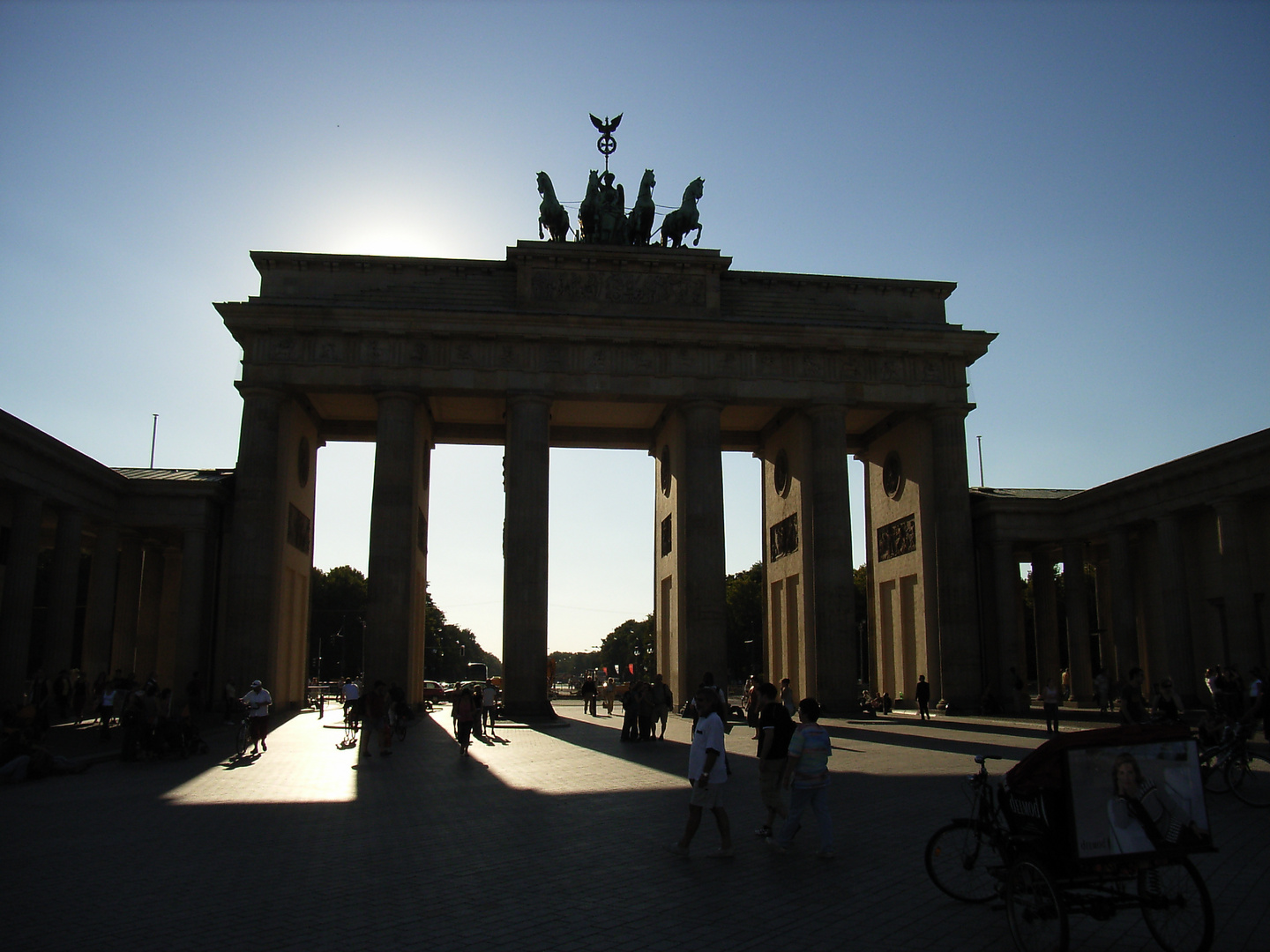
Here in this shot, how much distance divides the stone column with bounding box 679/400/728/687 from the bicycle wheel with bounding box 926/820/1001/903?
27.4m

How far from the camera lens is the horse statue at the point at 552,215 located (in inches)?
1623

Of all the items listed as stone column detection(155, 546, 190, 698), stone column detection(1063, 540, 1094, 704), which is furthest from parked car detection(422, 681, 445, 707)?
stone column detection(1063, 540, 1094, 704)

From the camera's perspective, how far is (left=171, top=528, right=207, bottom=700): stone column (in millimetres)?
36438

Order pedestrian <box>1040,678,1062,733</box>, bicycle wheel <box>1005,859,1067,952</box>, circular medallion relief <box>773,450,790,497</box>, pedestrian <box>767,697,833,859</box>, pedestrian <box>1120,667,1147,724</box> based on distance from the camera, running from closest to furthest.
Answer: bicycle wheel <box>1005,859,1067,952</box>, pedestrian <box>767,697,833,859</box>, pedestrian <box>1120,667,1147,724</box>, pedestrian <box>1040,678,1062,733</box>, circular medallion relief <box>773,450,790,497</box>

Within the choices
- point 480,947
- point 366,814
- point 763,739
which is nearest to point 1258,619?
point 763,739

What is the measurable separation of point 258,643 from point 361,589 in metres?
61.3

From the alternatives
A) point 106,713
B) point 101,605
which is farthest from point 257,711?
point 101,605

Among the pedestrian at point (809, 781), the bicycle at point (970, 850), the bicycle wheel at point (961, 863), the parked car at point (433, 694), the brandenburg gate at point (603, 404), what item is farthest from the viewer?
the parked car at point (433, 694)

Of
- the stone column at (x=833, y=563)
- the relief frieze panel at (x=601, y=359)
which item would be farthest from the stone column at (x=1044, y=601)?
the stone column at (x=833, y=563)

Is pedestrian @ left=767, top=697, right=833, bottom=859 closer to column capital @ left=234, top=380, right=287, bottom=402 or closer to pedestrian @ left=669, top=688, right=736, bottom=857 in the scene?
pedestrian @ left=669, top=688, right=736, bottom=857

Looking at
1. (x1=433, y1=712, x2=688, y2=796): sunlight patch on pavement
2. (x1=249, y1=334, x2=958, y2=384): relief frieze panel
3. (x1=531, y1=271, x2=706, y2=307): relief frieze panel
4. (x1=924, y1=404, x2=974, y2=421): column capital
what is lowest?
(x1=433, y1=712, x2=688, y2=796): sunlight patch on pavement

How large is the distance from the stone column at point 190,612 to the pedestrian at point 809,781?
30.8 meters

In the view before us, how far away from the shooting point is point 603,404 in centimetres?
4231

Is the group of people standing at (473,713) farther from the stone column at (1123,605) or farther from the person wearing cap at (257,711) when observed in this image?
the stone column at (1123,605)
